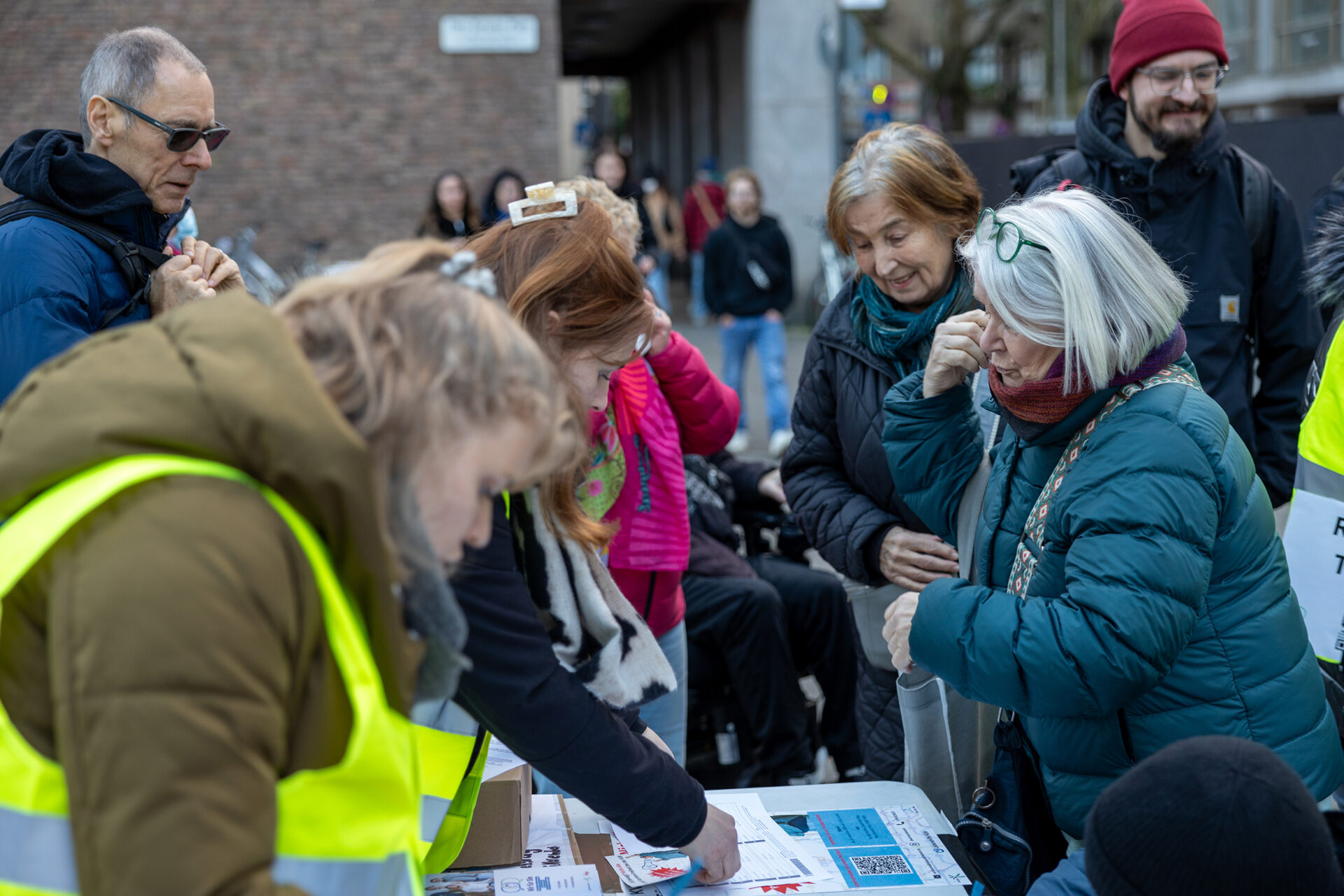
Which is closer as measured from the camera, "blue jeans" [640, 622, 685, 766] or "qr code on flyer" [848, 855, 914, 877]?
"qr code on flyer" [848, 855, 914, 877]

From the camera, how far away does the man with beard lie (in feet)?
11.0

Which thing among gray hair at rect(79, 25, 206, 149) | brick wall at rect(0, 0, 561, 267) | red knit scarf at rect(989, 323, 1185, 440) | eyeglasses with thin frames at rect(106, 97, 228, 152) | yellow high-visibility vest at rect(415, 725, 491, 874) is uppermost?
brick wall at rect(0, 0, 561, 267)

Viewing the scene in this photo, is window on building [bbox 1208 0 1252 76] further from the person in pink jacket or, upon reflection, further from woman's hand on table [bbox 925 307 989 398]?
woman's hand on table [bbox 925 307 989 398]

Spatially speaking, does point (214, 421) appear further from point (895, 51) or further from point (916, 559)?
point (895, 51)

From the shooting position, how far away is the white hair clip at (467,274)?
1.17 metres

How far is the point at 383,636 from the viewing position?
1.10 m

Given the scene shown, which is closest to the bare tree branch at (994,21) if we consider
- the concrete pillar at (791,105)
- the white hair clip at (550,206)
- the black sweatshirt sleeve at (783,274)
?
the concrete pillar at (791,105)

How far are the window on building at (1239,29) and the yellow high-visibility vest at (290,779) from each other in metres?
27.2

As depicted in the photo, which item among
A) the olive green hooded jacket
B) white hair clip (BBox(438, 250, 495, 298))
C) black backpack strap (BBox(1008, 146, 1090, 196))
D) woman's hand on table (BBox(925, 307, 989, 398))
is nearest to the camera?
the olive green hooded jacket

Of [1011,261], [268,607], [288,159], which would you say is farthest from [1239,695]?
[288,159]

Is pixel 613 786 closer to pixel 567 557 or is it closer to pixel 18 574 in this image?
pixel 567 557

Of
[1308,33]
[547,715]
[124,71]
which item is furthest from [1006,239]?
[1308,33]

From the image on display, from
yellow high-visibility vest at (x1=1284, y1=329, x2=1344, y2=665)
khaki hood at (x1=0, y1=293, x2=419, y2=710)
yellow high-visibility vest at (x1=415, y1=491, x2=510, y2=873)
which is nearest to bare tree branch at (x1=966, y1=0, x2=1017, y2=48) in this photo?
yellow high-visibility vest at (x1=1284, y1=329, x2=1344, y2=665)

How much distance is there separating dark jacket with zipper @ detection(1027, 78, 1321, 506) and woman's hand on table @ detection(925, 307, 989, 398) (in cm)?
119
